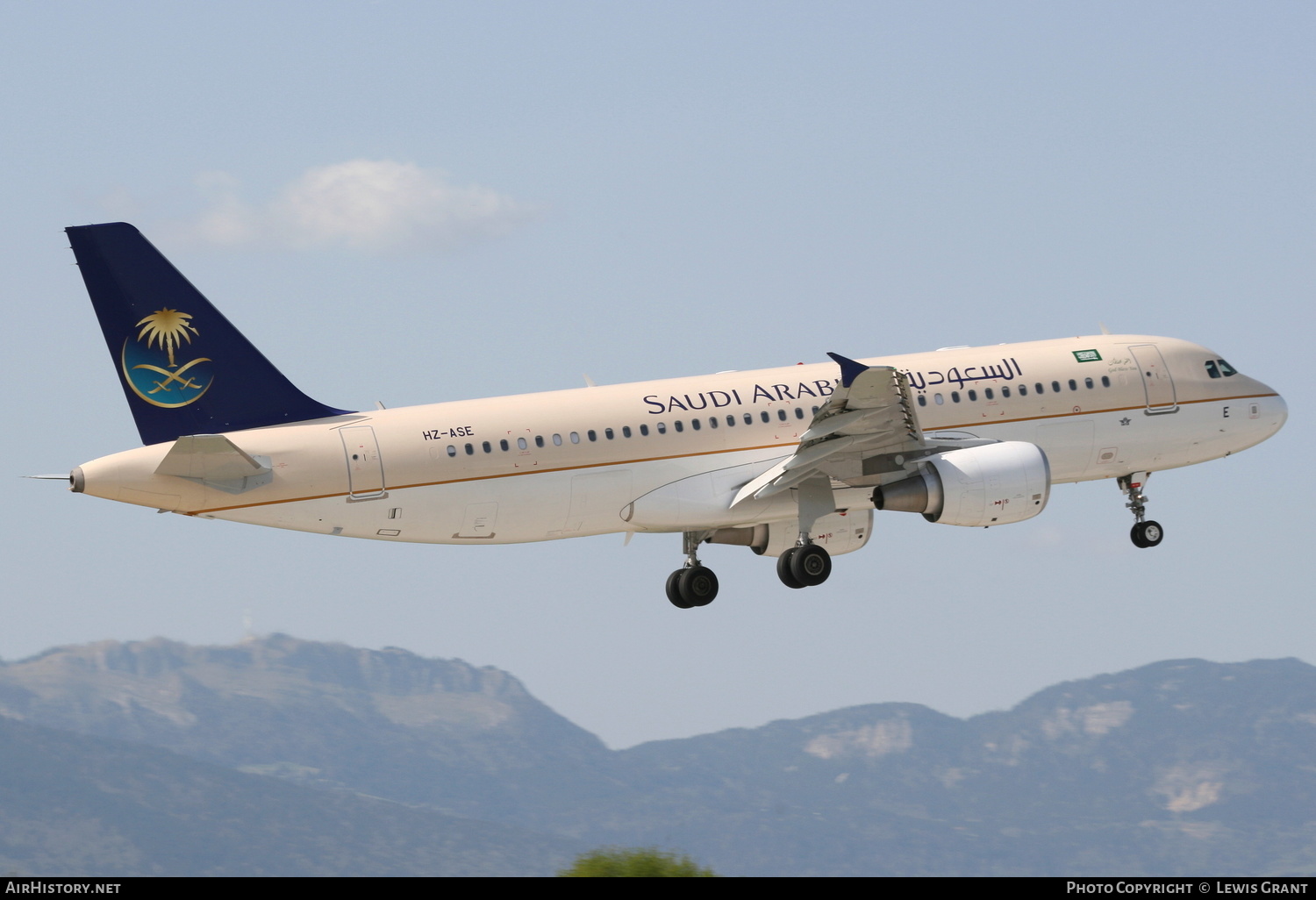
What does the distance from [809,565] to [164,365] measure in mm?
14949

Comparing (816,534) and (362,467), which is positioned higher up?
(816,534)

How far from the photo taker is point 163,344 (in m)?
35.3

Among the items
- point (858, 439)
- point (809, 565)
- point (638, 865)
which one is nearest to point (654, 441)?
point (858, 439)

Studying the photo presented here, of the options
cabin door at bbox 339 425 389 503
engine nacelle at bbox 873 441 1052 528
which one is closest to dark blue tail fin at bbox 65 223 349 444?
cabin door at bbox 339 425 389 503

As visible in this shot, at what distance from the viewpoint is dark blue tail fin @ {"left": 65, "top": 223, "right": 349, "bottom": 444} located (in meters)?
34.9

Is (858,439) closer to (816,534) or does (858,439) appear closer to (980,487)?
(980,487)

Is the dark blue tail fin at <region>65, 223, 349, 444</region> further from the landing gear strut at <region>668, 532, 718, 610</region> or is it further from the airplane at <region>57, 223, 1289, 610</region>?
the landing gear strut at <region>668, 532, 718, 610</region>

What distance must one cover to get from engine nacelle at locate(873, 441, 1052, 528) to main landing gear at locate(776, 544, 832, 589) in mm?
2469

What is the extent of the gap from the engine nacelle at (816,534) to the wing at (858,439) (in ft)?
8.49

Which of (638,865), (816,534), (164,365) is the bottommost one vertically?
(638,865)

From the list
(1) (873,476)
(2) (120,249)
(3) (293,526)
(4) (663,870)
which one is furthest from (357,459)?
(4) (663,870)

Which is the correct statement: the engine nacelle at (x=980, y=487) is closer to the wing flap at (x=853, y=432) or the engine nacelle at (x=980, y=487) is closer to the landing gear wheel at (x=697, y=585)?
the wing flap at (x=853, y=432)

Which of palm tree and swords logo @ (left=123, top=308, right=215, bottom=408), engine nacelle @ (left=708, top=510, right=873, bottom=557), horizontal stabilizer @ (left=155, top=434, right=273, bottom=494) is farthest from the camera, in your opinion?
engine nacelle @ (left=708, top=510, right=873, bottom=557)
